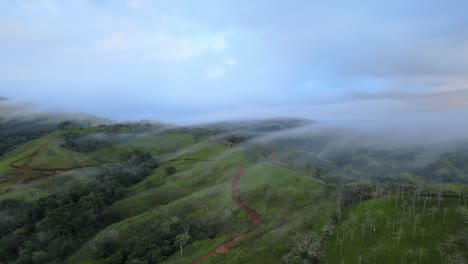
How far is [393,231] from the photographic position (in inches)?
3093

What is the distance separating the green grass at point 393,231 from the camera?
230ft

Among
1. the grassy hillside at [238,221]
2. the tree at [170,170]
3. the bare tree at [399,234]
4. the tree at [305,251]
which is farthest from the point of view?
the tree at [170,170]

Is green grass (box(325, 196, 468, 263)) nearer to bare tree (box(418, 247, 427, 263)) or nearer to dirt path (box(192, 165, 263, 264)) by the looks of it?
bare tree (box(418, 247, 427, 263))

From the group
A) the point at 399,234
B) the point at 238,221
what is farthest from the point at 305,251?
the point at 238,221

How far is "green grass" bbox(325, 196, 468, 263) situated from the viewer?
70.1 m

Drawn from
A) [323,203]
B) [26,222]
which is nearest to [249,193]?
[323,203]

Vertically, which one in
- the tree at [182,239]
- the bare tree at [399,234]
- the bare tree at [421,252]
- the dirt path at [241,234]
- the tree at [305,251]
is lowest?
the tree at [182,239]

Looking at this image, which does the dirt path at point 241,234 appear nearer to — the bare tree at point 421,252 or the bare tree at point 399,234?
the bare tree at point 399,234

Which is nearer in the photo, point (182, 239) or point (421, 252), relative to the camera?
point (421, 252)

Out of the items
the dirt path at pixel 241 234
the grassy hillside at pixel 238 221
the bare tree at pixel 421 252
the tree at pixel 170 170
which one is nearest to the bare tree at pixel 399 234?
the grassy hillside at pixel 238 221

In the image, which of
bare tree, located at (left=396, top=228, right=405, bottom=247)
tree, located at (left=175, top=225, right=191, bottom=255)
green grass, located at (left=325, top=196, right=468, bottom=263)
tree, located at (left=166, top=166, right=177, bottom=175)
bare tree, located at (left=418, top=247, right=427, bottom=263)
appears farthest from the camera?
tree, located at (left=166, top=166, right=177, bottom=175)

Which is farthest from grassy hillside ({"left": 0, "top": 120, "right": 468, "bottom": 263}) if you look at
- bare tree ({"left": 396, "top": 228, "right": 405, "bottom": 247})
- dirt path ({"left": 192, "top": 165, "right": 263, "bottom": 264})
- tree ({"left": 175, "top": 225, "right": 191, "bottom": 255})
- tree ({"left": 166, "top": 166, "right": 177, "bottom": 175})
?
tree ({"left": 166, "top": 166, "right": 177, "bottom": 175})

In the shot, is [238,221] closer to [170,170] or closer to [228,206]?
[228,206]

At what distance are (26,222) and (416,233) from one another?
553 ft
